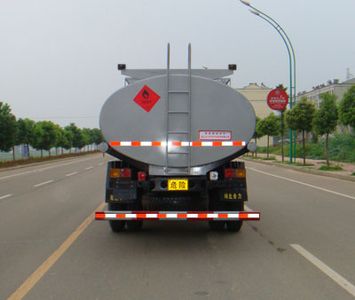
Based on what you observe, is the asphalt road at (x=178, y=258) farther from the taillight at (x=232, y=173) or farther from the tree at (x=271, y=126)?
the tree at (x=271, y=126)

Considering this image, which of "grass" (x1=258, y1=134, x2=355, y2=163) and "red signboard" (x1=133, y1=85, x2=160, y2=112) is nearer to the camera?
"red signboard" (x1=133, y1=85, x2=160, y2=112)

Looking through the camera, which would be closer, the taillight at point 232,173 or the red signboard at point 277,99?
the taillight at point 232,173

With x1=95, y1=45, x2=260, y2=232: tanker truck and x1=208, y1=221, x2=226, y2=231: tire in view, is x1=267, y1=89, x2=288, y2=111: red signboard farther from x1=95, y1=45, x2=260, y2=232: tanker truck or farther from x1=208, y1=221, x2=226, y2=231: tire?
x1=95, y1=45, x2=260, y2=232: tanker truck

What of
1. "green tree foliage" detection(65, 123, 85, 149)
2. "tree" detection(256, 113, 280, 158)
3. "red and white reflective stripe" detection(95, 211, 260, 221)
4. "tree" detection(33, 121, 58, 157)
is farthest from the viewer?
"green tree foliage" detection(65, 123, 85, 149)

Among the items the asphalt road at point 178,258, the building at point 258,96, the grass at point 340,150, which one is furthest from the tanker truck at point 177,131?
the building at point 258,96

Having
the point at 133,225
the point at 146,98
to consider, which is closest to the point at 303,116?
the point at 133,225

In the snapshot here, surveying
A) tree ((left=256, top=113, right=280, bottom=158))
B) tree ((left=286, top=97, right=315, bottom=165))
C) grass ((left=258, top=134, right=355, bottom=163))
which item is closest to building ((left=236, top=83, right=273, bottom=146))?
A: tree ((left=256, top=113, right=280, bottom=158))

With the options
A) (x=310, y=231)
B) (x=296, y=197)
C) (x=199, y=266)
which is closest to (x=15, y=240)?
(x=199, y=266)

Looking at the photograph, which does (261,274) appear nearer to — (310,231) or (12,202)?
(310,231)

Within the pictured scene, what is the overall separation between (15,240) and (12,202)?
5.40m

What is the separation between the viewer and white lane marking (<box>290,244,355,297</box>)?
510 centimetres

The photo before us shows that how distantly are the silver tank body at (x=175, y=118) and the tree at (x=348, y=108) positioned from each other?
15.2 meters

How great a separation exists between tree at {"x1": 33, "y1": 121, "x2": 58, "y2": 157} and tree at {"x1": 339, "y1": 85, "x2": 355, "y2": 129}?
3355 centimetres

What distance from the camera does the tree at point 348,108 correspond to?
20.9m
